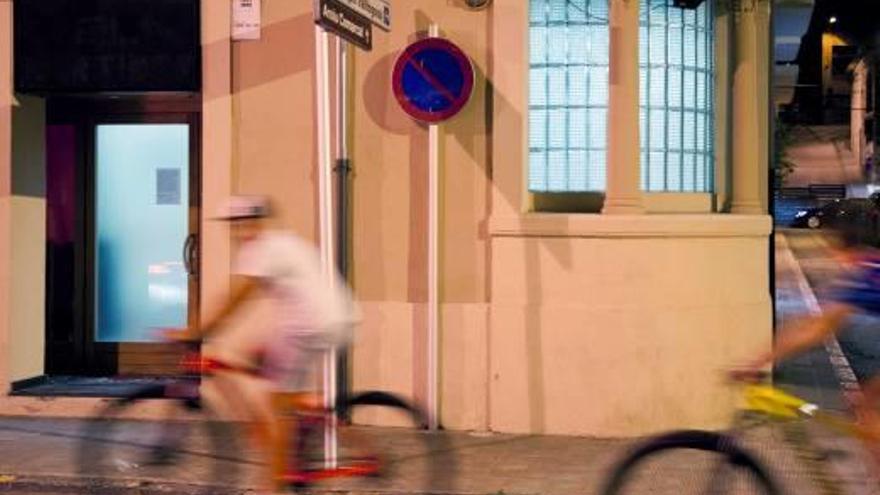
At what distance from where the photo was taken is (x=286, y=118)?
858 centimetres

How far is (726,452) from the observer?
4457mm

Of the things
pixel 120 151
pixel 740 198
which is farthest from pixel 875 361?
pixel 120 151

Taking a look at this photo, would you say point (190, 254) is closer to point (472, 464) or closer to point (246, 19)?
point (246, 19)

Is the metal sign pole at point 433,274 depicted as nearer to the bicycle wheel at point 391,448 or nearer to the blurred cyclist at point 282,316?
the bicycle wheel at point 391,448

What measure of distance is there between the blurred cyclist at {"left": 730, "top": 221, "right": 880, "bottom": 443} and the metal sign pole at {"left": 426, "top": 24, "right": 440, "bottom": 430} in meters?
3.60

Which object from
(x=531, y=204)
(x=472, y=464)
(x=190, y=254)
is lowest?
(x=472, y=464)

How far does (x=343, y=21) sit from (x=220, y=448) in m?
2.82

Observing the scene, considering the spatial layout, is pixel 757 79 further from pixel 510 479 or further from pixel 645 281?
pixel 510 479

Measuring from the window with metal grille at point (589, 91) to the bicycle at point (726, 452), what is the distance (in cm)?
410

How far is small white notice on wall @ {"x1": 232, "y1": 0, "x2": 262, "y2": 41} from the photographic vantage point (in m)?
8.60

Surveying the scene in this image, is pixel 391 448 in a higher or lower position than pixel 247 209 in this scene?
lower

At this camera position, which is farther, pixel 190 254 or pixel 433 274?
pixel 190 254

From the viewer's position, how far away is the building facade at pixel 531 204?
26.6ft

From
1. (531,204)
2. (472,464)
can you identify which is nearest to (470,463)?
(472,464)
